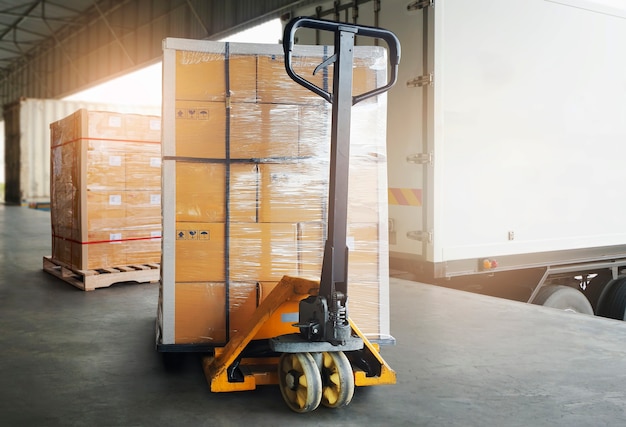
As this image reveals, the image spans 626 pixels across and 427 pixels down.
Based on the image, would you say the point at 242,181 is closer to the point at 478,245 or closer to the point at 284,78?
the point at 284,78

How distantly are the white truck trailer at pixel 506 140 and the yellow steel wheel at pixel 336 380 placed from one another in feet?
5.95

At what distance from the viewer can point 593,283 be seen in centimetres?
561

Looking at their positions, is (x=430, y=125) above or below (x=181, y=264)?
above

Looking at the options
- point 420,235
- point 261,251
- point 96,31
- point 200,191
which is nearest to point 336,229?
point 261,251

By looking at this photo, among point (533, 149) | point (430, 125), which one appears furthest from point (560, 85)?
point (430, 125)

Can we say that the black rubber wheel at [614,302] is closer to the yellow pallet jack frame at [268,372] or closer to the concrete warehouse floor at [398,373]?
the concrete warehouse floor at [398,373]

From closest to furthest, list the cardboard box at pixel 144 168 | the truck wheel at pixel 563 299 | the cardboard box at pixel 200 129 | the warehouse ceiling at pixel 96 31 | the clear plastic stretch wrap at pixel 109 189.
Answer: the cardboard box at pixel 200 129 < the truck wheel at pixel 563 299 < the clear plastic stretch wrap at pixel 109 189 < the cardboard box at pixel 144 168 < the warehouse ceiling at pixel 96 31

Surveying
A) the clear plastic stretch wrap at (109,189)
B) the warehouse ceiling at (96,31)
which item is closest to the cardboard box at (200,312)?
the clear plastic stretch wrap at (109,189)

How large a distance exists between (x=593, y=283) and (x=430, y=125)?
8.67ft

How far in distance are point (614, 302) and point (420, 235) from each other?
2375mm

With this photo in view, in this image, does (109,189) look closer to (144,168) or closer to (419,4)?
(144,168)

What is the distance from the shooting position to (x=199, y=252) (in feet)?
10.2

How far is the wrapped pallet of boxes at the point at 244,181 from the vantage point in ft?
10.1

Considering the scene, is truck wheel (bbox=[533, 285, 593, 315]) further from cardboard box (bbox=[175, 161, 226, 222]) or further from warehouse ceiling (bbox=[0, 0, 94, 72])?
warehouse ceiling (bbox=[0, 0, 94, 72])
